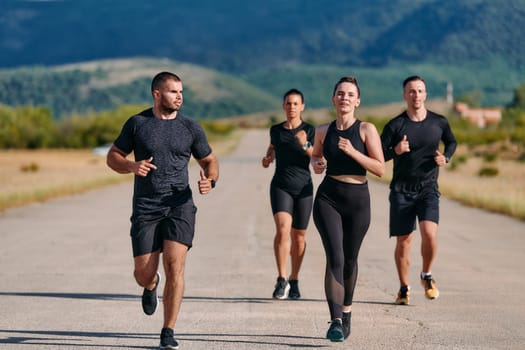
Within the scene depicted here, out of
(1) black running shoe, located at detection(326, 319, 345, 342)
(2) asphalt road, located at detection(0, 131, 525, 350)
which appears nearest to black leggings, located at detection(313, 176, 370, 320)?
(1) black running shoe, located at detection(326, 319, 345, 342)

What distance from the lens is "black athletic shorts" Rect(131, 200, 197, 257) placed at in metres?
8.62

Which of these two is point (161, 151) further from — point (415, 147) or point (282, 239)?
point (282, 239)

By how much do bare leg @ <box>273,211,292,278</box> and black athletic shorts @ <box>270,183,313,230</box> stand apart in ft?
0.20

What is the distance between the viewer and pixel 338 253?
904cm

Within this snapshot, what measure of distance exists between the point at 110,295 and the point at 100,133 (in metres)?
110

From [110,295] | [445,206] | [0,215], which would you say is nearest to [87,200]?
[0,215]

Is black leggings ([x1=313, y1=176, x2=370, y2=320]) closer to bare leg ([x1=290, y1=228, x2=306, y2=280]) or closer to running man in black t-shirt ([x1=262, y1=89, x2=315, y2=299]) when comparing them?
running man in black t-shirt ([x1=262, y1=89, x2=315, y2=299])

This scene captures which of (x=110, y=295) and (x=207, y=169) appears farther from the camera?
(x=110, y=295)

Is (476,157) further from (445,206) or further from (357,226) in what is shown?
(357,226)

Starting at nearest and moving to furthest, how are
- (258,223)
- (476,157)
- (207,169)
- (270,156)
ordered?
(207,169) < (270,156) < (258,223) < (476,157)

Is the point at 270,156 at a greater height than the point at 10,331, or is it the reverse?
the point at 270,156

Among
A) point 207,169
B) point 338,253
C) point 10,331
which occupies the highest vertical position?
point 207,169

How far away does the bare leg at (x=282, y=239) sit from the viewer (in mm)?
11859

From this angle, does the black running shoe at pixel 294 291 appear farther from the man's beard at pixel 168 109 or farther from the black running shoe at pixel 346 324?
the man's beard at pixel 168 109
